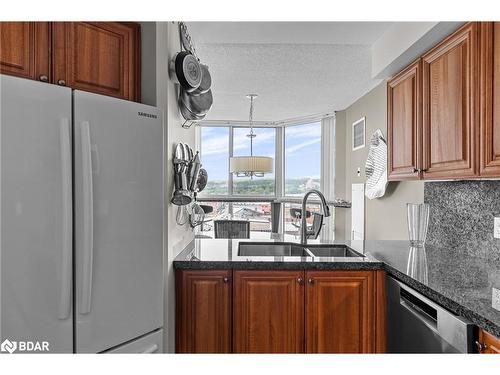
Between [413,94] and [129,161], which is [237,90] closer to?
[413,94]

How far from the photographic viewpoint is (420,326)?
1557mm

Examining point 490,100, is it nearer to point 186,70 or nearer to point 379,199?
point 186,70

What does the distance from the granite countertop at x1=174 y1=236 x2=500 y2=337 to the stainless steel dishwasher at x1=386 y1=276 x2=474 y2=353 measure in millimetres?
38

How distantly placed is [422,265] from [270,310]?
2.70 feet

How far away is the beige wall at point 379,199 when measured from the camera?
3543mm

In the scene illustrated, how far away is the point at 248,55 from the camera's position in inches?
124

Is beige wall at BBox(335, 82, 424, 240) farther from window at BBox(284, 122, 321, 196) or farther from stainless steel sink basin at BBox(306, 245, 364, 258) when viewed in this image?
stainless steel sink basin at BBox(306, 245, 364, 258)

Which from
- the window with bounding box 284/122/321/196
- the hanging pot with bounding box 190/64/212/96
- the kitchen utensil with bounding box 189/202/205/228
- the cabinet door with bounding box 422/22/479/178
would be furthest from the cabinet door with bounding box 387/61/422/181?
the window with bounding box 284/122/321/196

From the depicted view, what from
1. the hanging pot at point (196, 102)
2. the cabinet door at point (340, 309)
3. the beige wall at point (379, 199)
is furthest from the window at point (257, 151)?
the cabinet door at point (340, 309)

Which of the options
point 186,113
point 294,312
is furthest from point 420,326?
point 186,113

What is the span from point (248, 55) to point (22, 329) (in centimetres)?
263

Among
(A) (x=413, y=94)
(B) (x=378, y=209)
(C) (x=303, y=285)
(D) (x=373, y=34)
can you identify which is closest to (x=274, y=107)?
(B) (x=378, y=209)

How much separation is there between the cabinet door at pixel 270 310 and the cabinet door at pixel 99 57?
1157 millimetres

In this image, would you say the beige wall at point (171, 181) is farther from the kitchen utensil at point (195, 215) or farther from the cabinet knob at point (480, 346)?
the cabinet knob at point (480, 346)
